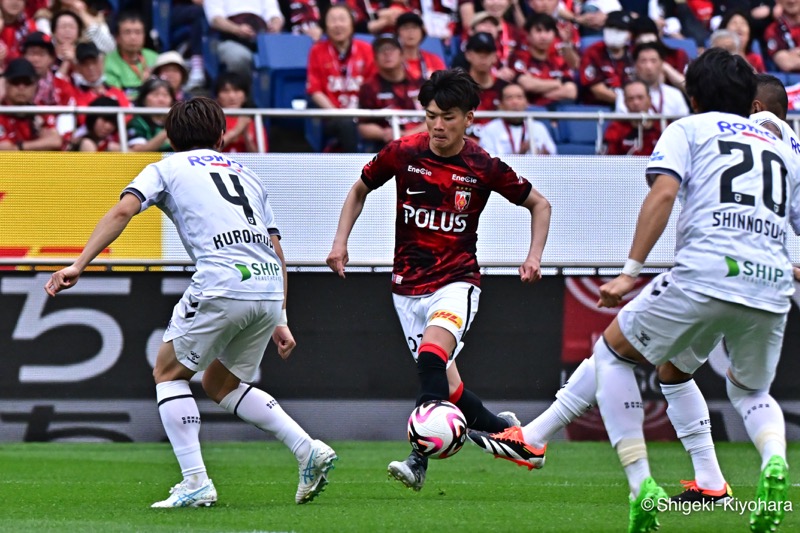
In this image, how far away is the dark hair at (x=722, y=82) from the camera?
18.5 ft

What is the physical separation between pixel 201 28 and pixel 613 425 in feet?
33.6

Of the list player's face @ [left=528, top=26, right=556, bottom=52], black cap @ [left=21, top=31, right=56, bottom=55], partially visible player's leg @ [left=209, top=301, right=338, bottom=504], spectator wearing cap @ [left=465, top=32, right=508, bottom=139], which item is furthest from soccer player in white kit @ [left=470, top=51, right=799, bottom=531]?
player's face @ [left=528, top=26, right=556, bottom=52]

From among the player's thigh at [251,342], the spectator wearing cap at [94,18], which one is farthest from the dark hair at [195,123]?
the spectator wearing cap at [94,18]

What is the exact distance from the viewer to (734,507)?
6.88 meters

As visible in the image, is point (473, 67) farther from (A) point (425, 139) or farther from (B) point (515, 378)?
(A) point (425, 139)

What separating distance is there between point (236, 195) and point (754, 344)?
2.71 meters

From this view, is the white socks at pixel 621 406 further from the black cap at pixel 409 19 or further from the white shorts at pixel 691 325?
the black cap at pixel 409 19

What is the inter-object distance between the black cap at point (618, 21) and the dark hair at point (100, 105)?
18.6 feet

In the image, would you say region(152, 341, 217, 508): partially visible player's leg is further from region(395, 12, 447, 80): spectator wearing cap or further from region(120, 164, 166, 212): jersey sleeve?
region(395, 12, 447, 80): spectator wearing cap

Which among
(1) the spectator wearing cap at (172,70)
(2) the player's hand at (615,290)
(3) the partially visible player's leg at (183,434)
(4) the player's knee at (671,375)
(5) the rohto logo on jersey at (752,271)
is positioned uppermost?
(1) the spectator wearing cap at (172,70)

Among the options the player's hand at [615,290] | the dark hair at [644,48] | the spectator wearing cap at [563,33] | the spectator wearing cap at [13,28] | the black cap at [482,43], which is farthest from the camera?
the spectator wearing cap at [563,33]

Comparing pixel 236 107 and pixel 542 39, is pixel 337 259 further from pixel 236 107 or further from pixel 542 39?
pixel 542 39

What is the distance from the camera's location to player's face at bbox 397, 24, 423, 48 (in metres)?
13.5

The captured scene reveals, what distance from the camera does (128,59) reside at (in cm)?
1386
